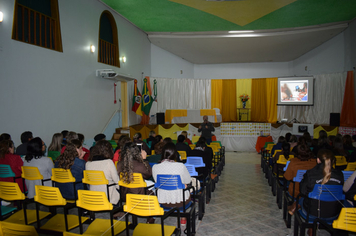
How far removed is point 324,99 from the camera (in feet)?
38.6

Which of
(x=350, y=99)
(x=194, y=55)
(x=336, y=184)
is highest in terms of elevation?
(x=194, y=55)

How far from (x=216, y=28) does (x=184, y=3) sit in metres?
3.00

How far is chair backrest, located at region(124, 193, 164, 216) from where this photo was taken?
2.35 meters

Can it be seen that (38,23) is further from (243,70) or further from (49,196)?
(243,70)

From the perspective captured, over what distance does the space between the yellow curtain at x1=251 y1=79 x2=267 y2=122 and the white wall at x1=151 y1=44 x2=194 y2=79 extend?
161 inches

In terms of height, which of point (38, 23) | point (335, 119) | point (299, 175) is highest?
point (38, 23)

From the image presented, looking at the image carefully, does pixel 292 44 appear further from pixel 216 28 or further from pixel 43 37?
pixel 43 37

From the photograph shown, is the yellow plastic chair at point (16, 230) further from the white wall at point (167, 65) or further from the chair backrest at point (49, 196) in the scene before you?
the white wall at point (167, 65)

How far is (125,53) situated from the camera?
33.7 ft

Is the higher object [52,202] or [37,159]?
[37,159]

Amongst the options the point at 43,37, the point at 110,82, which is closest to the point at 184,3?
the point at 110,82

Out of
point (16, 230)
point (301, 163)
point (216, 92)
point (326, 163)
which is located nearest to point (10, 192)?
point (16, 230)

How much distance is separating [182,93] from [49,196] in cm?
1179

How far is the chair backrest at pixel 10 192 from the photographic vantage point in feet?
9.41
